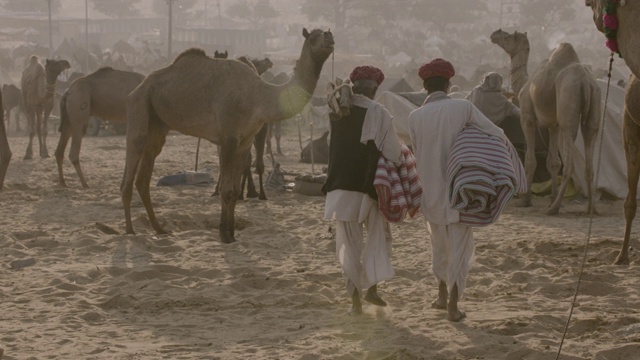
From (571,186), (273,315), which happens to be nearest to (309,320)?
(273,315)

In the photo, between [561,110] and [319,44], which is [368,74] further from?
[561,110]

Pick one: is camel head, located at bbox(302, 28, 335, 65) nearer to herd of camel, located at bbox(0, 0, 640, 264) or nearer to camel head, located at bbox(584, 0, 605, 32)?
herd of camel, located at bbox(0, 0, 640, 264)

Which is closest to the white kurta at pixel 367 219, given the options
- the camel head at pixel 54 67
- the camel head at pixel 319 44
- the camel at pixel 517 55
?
the camel head at pixel 319 44

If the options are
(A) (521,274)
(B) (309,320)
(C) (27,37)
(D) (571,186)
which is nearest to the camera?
(B) (309,320)

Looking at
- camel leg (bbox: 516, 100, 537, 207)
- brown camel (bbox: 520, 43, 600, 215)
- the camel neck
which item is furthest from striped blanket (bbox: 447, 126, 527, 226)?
the camel neck

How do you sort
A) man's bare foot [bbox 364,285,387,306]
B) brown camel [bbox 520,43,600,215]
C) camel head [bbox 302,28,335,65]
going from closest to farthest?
man's bare foot [bbox 364,285,387,306] < camel head [bbox 302,28,335,65] < brown camel [bbox 520,43,600,215]

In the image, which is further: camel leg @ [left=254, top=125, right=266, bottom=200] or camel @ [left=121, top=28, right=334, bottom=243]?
camel leg @ [left=254, top=125, right=266, bottom=200]

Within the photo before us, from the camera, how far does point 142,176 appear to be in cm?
1020

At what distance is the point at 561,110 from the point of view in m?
11.8

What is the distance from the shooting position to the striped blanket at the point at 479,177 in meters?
5.86

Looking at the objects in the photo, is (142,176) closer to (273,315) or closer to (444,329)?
(273,315)

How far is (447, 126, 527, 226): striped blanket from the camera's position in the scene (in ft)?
19.2

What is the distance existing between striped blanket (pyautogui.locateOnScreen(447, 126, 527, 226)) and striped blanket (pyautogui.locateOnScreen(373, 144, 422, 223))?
0.35 m

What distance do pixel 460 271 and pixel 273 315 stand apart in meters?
1.32
